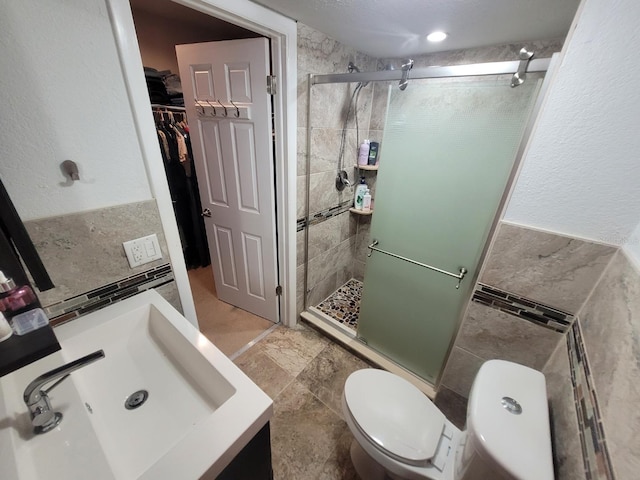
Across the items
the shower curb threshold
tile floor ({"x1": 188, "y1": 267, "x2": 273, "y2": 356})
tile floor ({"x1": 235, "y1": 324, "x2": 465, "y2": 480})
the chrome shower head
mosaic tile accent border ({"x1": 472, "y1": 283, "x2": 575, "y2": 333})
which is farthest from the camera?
tile floor ({"x1": 188, "y1": 267, "x2": 273, "y2": 356})

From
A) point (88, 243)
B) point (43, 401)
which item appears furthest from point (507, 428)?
point (88, 243)

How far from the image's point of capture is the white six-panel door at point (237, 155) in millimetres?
1382

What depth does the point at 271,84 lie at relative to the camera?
132cm

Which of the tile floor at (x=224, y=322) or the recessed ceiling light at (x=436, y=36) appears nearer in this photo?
the recessed ceiling light at (x=436, y=36)

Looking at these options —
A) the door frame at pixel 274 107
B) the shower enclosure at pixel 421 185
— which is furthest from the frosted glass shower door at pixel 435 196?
the door frame at pixel 274 107

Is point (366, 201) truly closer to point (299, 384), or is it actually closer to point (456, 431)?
point (299, 384)

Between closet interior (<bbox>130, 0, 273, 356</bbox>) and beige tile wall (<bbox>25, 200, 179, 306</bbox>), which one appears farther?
closet interior (<bbox>130, 0, 273, 356</bbox>)

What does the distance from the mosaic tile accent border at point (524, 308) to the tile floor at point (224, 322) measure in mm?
1535

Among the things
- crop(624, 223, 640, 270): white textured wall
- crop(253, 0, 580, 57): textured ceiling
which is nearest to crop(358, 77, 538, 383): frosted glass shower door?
crop(253, 0, 580, 57): textured ceiling

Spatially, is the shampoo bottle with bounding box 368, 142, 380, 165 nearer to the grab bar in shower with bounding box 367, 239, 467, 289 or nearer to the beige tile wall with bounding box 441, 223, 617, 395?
the grab bar in shower with bounding box 367, 239, 467, 289

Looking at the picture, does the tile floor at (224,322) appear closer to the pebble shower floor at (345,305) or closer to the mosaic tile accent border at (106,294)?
the pebble shower floor at (345,305)

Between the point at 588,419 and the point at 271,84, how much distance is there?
1.72 m

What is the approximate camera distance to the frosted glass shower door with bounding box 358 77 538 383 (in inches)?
40.0

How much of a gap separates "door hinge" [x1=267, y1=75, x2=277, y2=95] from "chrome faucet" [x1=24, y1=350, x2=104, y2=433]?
52.7 inches
